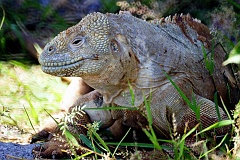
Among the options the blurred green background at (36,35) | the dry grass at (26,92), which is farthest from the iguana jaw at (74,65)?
the dry grass at (26,92)

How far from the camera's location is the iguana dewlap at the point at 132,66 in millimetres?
4918

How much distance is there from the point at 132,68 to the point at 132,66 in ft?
0.05

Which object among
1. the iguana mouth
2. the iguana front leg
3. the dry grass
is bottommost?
the dry grass

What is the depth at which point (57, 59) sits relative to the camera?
4.89 m

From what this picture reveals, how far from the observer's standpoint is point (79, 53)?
490cm

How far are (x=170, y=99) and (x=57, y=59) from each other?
0.93 metres

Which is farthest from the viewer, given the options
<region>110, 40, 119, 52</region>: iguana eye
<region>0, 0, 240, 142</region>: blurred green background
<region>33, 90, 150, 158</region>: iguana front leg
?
<region>0, 0, 240, 142</region>: blurred green background

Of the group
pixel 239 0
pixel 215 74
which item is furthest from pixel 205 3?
pixel 215 74

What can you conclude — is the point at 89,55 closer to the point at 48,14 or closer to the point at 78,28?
the point at 78,28

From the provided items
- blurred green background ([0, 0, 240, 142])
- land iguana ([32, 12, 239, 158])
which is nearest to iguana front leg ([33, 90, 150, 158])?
land iguana ([32, 12, 239, 158])

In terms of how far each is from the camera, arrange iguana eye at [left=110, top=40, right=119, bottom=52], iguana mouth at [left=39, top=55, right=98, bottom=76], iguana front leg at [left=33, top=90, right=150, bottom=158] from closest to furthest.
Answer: iguana mouth at [left=39, top=55, right=98, bottom=76] → iguana eye at [left=110, top=40, right=119, bottom=52] → iguana front leg at [left=33, top=90, right=150, bottom=158]

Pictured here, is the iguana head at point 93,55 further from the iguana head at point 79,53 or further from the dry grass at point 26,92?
the dry grass at point 26,92

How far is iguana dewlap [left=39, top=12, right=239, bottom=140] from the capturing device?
16.1 ft

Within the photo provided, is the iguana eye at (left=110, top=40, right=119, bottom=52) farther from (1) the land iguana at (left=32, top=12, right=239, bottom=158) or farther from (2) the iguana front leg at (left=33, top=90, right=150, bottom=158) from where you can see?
(2) the iguana front leg at (left=33, top=90, right=150, bottom=158)
